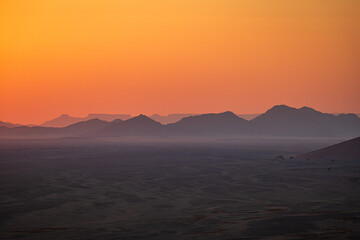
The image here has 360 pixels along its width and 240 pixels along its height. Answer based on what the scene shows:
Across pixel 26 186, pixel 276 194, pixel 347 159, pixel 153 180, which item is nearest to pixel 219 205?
pixel 276 194

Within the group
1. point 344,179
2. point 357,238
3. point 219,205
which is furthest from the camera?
point 344,179

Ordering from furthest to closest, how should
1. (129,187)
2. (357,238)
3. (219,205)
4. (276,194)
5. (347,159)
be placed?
(347,159), (129,187), (276,194), (219,205), (357,238)

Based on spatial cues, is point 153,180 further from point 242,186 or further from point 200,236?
point 200,236

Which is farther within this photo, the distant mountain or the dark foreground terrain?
the distant mountain

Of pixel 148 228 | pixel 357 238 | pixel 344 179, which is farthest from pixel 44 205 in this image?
pixel 344 179

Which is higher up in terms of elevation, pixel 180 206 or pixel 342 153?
pixel 342 153

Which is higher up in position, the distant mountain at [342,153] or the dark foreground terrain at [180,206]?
the distant mountain at [342,153]

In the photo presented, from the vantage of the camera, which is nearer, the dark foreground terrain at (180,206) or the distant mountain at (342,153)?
the dark foreground terrain at (180,206)

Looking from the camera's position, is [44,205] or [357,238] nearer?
[357,238]

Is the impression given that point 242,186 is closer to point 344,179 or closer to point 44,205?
point 344,179

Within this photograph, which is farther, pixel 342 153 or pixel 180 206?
pixel 342 153

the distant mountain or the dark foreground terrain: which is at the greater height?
the distant mountain
